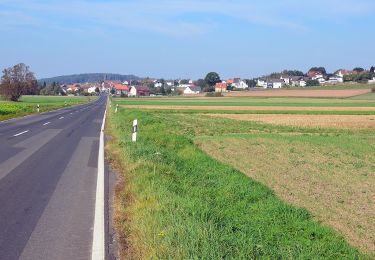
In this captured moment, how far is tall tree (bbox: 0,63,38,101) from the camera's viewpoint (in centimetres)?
10744

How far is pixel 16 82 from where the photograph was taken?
361 feet

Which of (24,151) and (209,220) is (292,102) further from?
(209,220)

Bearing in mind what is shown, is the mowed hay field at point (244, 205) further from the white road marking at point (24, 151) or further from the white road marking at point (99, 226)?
the white road marking at point (24, 151)

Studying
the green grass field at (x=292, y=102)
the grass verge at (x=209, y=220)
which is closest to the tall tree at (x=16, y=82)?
the green grass field at (x=292, y=102)

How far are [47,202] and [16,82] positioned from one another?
107236mm

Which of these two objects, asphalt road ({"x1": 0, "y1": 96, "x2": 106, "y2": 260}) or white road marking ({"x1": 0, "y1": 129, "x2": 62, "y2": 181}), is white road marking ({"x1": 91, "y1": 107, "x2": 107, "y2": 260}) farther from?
white road marking ({"x1": 0, "y1": 129, "x2": 62, "y2": 181})

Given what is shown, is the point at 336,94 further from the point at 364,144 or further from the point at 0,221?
the point at 0,221

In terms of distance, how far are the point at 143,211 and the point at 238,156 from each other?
31.4 feet

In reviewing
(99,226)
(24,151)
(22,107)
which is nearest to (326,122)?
(24,151)

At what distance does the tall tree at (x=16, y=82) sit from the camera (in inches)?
4230

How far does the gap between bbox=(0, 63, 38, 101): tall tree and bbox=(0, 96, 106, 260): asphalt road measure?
316ft

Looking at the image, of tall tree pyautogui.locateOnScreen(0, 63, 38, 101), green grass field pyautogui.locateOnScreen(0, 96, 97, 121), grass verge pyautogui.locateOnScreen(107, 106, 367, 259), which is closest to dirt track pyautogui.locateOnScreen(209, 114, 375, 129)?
green grass field pyautogui.locateOnScreen(0, 96, 97, 121)

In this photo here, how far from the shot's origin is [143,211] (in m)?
7.59

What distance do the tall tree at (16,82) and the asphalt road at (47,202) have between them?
9618 cm
